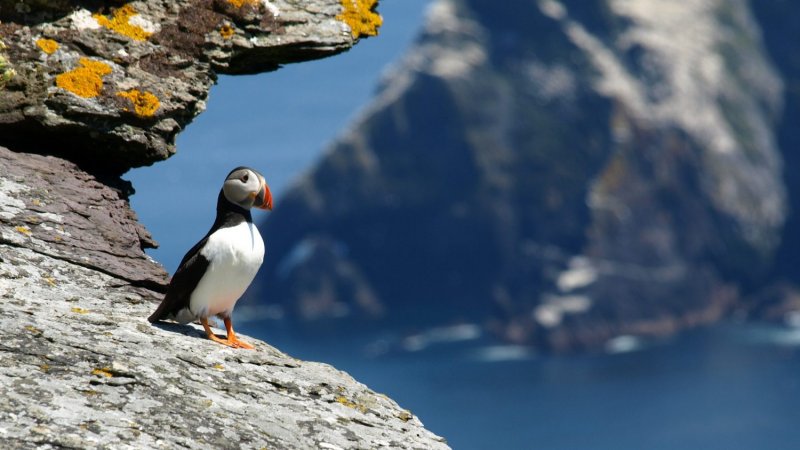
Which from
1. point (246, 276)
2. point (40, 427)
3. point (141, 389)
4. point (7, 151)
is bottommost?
point (40, 427)

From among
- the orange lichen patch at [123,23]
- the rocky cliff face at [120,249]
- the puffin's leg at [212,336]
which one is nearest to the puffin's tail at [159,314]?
the rocky cliff face at [120,249]

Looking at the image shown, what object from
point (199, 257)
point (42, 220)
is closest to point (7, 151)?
point (42, 220)

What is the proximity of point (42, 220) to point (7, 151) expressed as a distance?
1731 millimetres

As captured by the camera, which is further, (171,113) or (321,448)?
(171,113)

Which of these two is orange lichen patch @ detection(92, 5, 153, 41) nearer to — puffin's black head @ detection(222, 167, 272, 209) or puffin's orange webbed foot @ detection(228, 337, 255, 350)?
puffin's black head @ detection(222, 167, 272, 209)

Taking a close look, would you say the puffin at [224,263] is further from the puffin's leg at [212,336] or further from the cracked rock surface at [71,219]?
the cracked rock surface at [71,219]

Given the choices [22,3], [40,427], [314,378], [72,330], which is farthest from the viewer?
[22,3]

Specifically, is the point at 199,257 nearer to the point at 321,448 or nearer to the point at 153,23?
the point at 321,448

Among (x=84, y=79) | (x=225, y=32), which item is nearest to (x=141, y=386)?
(x=84, y=79)

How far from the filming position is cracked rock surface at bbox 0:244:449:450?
11.9m

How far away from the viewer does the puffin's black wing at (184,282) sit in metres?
15.4

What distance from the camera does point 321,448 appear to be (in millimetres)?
13062

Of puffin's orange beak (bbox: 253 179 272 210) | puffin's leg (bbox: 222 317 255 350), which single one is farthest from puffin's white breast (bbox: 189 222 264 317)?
puffin's orange beak (bbox: 253 179 272 210)

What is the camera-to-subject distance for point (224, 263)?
15.4 m
